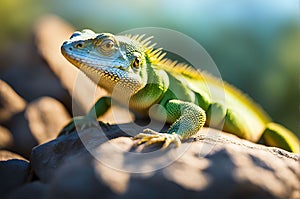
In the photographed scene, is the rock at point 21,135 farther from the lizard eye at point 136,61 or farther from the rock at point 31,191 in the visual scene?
the lizard eye at point 136,61

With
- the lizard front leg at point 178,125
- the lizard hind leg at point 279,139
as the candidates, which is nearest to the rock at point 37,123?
the lizard front leg at point 178,125

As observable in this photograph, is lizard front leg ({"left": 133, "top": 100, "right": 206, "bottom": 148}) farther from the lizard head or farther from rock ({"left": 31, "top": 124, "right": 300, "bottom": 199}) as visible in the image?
the lizard head

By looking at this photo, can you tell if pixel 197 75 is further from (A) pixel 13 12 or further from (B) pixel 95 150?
(A) pixel 13 12

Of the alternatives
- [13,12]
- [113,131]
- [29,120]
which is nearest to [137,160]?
[113,131]

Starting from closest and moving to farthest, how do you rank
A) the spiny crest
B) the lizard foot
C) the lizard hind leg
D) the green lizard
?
1. the lizard foot
2. the green lizard
3. the spiny crest
4. the lizard hind leg

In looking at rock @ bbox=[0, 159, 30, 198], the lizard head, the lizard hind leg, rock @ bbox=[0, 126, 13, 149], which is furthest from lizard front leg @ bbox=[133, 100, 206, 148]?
rock @ bbox=[0, 126, 13, 149]

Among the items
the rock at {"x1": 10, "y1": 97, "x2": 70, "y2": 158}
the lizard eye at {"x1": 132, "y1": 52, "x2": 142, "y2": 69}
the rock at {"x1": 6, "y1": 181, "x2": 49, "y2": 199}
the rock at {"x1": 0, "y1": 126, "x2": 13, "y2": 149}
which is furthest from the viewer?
the rock at {"x1": 10, "y1": 97, "x2": 70, "y2": 158}

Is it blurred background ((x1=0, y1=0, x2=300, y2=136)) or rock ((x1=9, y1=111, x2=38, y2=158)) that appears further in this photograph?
blurred background ((x1=0, y1=0, x2=300, y2=136))

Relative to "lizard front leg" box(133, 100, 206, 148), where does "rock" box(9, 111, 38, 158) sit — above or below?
below
